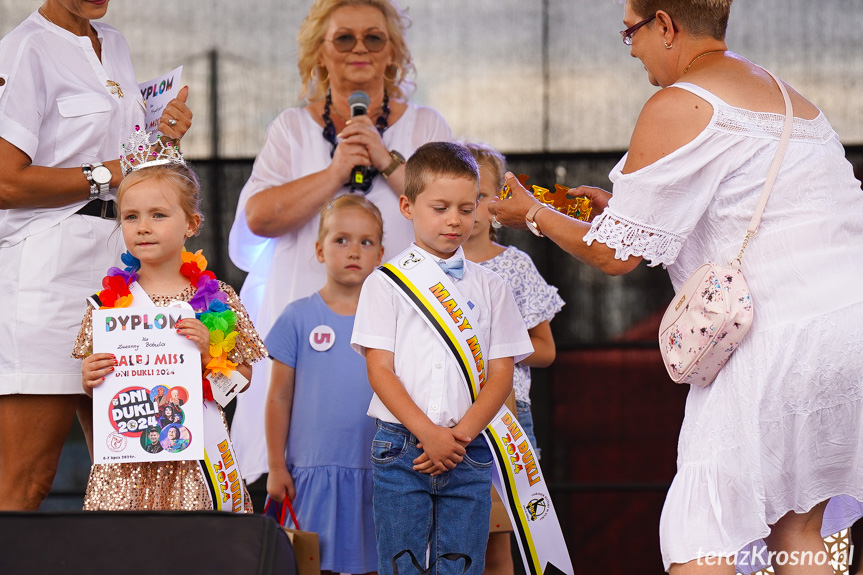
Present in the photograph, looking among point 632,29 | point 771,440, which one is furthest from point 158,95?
point 771,440

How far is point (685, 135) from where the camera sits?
1.80 meters

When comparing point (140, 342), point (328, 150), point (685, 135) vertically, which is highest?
point (328, 150)

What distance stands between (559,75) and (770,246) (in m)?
2.25

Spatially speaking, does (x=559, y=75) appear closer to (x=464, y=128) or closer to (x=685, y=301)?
(x=464, y=128)

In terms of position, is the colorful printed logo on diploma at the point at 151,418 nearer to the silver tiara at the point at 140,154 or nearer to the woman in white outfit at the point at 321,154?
the silver tiara at the point at 140,154

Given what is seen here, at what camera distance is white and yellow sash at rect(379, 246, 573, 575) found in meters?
2.23

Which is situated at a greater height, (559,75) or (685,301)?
(559,75)

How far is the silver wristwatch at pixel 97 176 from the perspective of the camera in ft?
7.23

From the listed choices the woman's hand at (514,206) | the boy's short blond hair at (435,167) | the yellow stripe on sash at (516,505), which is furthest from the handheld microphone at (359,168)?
the yellow stripe on sash at (516,505)

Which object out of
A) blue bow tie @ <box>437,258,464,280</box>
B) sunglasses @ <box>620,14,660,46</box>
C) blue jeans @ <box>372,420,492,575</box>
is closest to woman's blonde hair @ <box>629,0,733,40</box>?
sunglasses @ <box>620,14,660,46</box>

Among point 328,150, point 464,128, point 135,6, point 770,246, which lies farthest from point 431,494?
point 135,6

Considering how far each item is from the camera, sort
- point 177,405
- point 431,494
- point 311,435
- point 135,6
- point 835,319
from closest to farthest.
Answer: point 835,319 < point 177,405 < point 431,494 < point 311,435 < point 135,6

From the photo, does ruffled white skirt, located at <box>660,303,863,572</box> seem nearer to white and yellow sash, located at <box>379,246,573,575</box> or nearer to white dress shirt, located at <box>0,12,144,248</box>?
white and yellow sash, located at <box>379,246,573,575</box>

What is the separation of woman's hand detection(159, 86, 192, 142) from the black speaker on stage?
42.1 inches
